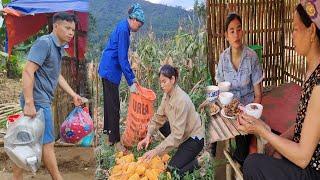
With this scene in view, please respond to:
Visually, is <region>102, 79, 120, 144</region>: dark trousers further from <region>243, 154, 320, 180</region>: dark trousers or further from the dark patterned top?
the dark patterned top

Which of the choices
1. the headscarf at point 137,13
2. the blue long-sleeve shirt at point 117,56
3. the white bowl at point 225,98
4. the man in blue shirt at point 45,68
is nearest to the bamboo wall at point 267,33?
the white bowl at point 225,98

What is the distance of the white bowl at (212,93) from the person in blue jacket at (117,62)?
0.42 metres

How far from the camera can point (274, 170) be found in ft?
8.19

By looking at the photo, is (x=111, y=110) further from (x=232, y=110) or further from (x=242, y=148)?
(x=242, y=148)

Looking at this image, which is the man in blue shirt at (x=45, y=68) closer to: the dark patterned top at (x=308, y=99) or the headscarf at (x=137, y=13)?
the headscarf at (x=137, y=13)

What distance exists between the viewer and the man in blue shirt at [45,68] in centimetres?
287

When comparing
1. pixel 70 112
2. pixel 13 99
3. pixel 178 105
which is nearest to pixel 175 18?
pixel 178 105

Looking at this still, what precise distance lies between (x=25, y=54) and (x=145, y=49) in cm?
72

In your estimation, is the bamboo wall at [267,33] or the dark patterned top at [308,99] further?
the bamboo wall at [267,33]

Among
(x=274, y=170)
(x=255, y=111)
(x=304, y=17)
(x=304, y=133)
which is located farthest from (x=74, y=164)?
(x=304, y=17)

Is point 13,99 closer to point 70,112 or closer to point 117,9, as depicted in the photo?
point 70,112

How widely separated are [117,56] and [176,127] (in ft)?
1.68

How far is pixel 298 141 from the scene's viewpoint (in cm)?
258

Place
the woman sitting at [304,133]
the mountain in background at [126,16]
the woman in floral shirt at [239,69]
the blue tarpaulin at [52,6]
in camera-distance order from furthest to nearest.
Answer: the woman in floral shirt at [239,69] < the blue tarpaulin at [52,6] < the mountain in background at [126,16] < the woman sitting at [304,133]
